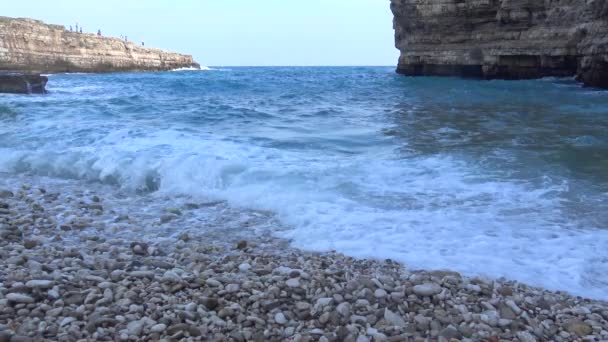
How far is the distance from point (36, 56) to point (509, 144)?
50471 millimetres

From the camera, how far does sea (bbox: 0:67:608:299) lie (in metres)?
4.43

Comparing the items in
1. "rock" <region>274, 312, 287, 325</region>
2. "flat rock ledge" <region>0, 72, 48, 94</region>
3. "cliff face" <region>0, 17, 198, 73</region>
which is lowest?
"rock" <region>274, 312, 287, 325</region>

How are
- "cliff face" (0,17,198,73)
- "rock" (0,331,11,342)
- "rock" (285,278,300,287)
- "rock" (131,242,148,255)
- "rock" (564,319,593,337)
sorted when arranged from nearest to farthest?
1. "rock" (0,331,11,342)
2. "rock" (564,319,593,337)
3. "rock" (285,278,300,287)
4. "rock" (131,242,148,255)
5. "cliff face" (0,17,198,73)

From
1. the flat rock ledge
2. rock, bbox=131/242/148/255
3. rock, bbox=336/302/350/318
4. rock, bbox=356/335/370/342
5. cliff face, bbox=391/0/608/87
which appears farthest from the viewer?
cliff face, bbox=391/0/608/87

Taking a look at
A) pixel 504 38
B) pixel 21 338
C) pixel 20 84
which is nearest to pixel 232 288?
pixel 21 338

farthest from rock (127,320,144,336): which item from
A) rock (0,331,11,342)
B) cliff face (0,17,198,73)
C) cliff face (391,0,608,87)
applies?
cliff face (0,17,198,73)

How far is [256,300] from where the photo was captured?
3277 millimetres

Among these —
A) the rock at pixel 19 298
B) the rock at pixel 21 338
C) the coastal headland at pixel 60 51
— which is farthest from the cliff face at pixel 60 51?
the rock at pixel 21 338

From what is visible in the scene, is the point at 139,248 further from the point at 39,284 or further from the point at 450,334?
→ the point at 450,334

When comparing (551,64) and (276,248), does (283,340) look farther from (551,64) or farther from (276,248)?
(551,64)

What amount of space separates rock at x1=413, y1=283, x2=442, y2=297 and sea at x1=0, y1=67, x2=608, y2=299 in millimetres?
606

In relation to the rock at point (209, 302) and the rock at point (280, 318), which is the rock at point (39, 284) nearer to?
the rock at point (209, 302)

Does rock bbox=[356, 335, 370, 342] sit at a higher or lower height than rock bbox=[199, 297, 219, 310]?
lower

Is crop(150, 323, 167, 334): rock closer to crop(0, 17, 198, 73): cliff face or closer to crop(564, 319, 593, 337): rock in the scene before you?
crop(564, 319, 593, 337): rock
